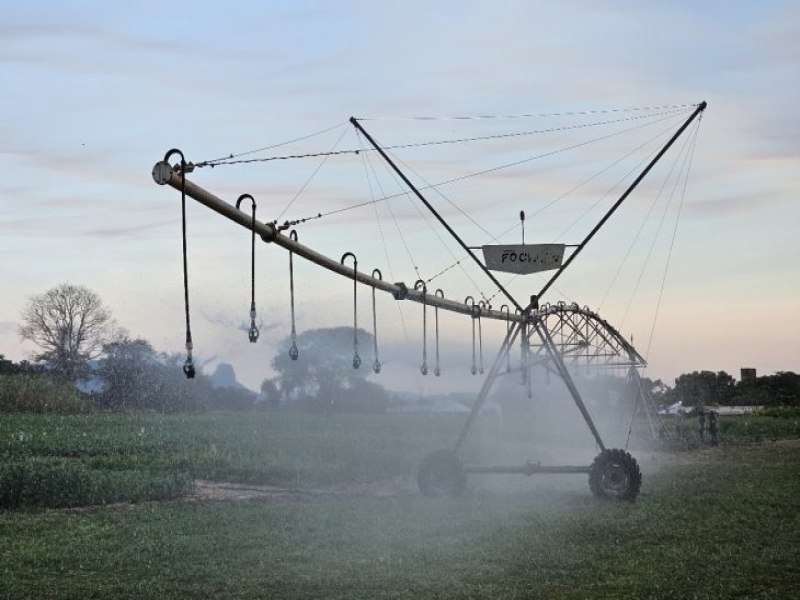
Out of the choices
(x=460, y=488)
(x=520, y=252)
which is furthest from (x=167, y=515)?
(x=520, y=252)

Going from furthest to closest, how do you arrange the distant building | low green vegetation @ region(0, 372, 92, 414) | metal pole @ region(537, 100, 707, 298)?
the distant building
low green vegetation @ region(0, 372, 92, 414)
metal pole @ region(537, 100, 707, 298)

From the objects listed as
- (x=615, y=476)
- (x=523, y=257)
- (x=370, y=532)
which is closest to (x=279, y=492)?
(x=370, y=532)

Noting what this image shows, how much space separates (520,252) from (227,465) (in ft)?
40.1

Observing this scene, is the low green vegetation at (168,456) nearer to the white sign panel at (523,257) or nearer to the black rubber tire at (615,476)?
the black rubber tire at (615,476)

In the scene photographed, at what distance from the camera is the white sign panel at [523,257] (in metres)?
23.9

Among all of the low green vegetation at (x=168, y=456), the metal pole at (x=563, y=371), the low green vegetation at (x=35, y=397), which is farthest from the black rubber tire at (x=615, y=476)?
the low green vegetation at (x=35, y=397)

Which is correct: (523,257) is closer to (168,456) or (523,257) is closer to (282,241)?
(282,241)

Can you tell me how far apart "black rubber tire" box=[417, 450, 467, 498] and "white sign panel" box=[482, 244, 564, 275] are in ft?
15.1

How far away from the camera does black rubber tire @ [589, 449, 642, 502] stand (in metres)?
23.3

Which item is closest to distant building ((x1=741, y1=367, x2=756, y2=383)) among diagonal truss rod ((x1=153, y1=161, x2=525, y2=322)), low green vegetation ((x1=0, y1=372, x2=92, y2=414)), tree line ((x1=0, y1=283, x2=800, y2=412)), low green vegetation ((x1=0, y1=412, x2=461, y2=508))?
tree line ((x1=0, y1=283, x2=800, y2=412))

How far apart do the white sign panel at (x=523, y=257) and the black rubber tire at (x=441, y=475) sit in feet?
15.1

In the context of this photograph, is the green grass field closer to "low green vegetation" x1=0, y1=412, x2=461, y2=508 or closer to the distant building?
"low green vegetation" x1=0, y1=412, x2=461, y2=508

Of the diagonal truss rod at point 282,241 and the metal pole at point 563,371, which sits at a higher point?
the diagonal truss rod at point 282,241

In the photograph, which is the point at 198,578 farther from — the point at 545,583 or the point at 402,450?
the point at 402,450
